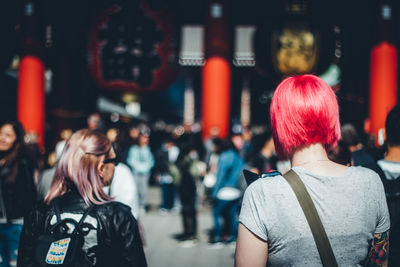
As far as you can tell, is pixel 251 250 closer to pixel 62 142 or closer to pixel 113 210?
pixel 113 210

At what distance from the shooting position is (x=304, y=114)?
1.40 metres

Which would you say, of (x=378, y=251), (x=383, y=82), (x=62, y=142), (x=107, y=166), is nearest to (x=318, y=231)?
(x=378, y=251)

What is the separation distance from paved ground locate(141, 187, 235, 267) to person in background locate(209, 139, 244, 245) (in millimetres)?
281

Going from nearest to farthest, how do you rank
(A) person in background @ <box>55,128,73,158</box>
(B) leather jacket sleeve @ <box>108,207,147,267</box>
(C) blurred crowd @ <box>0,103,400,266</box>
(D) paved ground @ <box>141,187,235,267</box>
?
(B) leather jacket sleeve @ <box>108,207,147,267</box> → (C) blurred crowd @ <box>0,103,400,266</box> → (D) paved ground @ <box>141,187,235,267</box> → (A) person in background @ <box>55,128,73,158</box>

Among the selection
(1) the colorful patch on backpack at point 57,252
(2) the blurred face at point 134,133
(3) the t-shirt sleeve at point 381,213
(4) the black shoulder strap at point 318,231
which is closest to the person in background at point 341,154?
(3) the t-shirt sleeve at point 381,213

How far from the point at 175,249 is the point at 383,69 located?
574 cm

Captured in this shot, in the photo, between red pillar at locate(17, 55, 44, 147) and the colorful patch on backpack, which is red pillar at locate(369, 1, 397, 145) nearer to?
red pillar at locate(17, 55, 44, 147)

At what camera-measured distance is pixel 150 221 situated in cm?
725

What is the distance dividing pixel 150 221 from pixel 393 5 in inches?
264

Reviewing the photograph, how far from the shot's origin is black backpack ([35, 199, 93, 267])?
64.7 inches

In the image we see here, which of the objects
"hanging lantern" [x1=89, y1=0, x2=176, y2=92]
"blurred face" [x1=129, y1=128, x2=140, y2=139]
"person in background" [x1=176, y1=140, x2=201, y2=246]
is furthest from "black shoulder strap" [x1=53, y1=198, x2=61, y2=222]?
"blurred face" [x1=129, y1=128, x2=140, y2=139]

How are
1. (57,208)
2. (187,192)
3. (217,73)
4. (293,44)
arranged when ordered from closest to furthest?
(57,208), (293,44), (187,192), (217,73)

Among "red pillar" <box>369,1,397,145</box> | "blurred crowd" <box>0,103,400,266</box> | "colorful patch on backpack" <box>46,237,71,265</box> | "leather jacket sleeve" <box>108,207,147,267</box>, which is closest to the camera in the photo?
"colorful patch on backpack" <box>46,237,71,265</box>

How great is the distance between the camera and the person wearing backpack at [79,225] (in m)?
1.67
